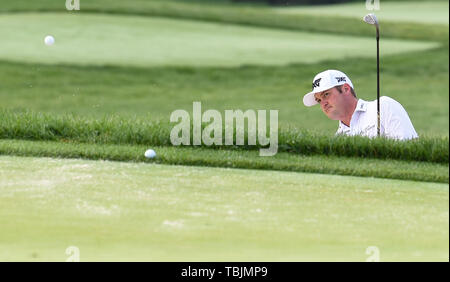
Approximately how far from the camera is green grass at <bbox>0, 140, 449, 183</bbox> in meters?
5.55

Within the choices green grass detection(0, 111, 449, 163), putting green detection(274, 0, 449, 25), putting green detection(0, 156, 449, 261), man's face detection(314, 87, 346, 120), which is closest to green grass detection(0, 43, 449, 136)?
putting green detection(274, 0, 449, 25)

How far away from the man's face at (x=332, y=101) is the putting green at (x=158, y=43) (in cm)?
1015

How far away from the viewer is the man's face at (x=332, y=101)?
6.29 m

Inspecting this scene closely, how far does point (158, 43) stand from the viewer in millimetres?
17188

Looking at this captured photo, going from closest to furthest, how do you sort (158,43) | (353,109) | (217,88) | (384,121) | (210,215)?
(210,215) → (384,121) → (353,109) → (217,88) → (158,43)

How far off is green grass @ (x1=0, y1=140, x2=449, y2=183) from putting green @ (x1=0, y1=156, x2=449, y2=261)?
17 cm

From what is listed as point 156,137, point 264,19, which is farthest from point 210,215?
point 264,19

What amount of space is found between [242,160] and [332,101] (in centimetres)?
91

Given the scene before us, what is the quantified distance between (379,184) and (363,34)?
1472cm

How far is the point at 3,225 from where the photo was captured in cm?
429

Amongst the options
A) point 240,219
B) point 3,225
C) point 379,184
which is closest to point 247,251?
point 240,219

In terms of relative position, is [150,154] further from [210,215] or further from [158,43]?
[158,43]

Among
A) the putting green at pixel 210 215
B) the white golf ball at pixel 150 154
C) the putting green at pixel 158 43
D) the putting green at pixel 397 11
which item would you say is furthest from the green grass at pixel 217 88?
the putting green at pixel 210 215
